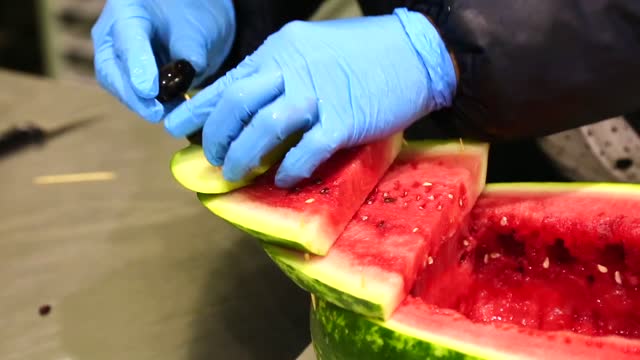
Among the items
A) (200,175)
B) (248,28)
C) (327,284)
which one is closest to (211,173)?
(200,175)

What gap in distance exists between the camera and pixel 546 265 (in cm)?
113

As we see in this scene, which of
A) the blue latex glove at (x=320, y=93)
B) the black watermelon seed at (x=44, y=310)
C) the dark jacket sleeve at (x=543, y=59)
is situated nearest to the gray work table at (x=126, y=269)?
the black watermelon seed at (x=44, y=310)

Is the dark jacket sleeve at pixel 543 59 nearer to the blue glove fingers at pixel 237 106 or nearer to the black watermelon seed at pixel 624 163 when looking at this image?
the blue glove fingers at pixel 237 106

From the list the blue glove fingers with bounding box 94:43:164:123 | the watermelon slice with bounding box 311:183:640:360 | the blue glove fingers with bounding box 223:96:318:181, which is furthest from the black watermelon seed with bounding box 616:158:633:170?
the blue glove fingers with bounding box 94:43:164:123

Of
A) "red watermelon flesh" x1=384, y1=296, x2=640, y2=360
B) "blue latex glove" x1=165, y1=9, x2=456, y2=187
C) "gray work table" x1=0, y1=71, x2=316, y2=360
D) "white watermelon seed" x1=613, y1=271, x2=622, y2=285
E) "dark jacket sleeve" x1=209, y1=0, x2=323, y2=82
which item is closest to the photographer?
"red watermelon flesh" x1=384, y1=296, x2=640, y2=360

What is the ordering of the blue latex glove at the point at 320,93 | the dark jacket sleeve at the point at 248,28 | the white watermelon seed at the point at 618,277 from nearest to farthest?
the blue latex glove at the point at 320,93 < the white watermelon seed at the point at 618,277 < the dark jacket sleeve at the point at 248,28

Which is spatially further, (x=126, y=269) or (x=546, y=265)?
(x=126, y=269)

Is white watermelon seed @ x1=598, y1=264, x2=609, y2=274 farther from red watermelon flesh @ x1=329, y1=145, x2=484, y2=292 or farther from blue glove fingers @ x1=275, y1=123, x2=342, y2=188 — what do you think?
blue glove fingers @ x1=275, y1=123, x2=342, y2=188

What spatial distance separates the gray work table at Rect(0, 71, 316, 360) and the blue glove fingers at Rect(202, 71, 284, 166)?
0.46m

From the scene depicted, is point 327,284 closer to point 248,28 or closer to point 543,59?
point 543,59

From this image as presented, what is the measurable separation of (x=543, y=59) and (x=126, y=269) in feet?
2.93

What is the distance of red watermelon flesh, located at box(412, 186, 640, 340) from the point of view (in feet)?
3.55

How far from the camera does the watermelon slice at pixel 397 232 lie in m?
0.94

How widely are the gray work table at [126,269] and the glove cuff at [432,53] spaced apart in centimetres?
53
